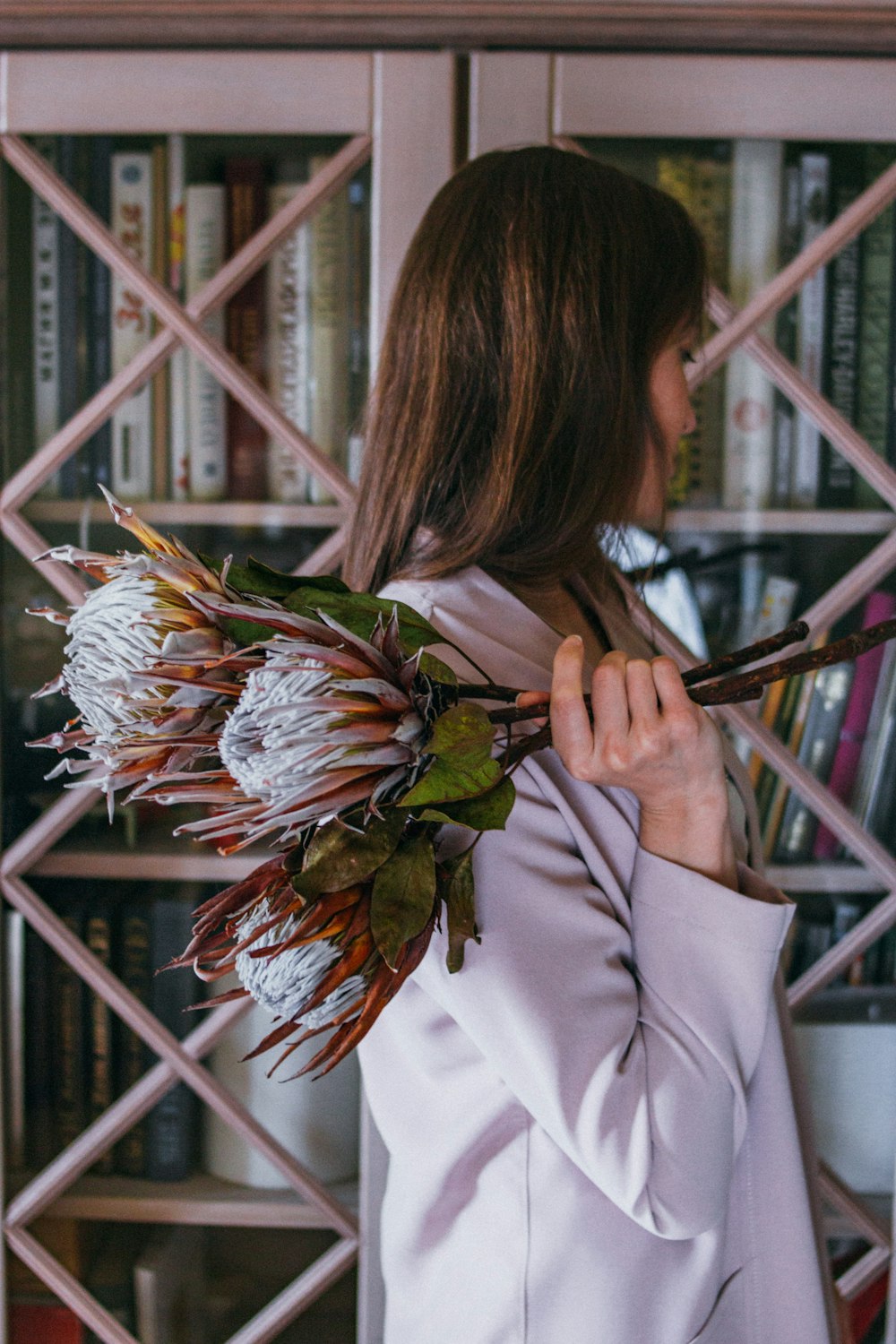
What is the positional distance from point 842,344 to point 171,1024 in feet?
3.06

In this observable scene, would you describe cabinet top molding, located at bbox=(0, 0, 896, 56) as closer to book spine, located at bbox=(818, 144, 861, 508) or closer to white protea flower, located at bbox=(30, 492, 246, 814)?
book spine, located at bbox=(818, 144, 861, 508)

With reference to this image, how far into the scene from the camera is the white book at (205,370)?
3.13 feet

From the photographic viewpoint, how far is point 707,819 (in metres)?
0.54

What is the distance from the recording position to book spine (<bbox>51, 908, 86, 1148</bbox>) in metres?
1.00

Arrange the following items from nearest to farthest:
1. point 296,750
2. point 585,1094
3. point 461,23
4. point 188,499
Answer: point 296,750, point 585,1094, point 461,23, point 188,499

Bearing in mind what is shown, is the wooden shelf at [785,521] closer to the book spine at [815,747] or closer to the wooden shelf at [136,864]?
the book spine at [815,747]

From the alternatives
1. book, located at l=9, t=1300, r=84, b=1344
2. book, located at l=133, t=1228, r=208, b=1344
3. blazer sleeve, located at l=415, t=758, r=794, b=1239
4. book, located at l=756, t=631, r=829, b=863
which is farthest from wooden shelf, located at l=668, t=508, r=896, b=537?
book, located at l=9, t=1300, r=84, b=1344

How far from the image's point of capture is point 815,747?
39.4 inches

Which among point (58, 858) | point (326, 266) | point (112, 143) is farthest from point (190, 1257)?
point (112, 143)

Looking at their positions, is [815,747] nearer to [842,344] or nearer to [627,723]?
[842,344]

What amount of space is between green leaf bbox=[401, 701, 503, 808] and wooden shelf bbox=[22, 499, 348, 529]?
0.59 meters

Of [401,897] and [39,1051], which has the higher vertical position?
[401,897]

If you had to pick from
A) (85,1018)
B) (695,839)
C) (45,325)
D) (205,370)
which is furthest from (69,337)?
(695,839)

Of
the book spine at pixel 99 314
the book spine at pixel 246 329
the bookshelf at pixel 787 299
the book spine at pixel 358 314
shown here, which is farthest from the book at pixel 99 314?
the bookshelf at pixel 787 299
